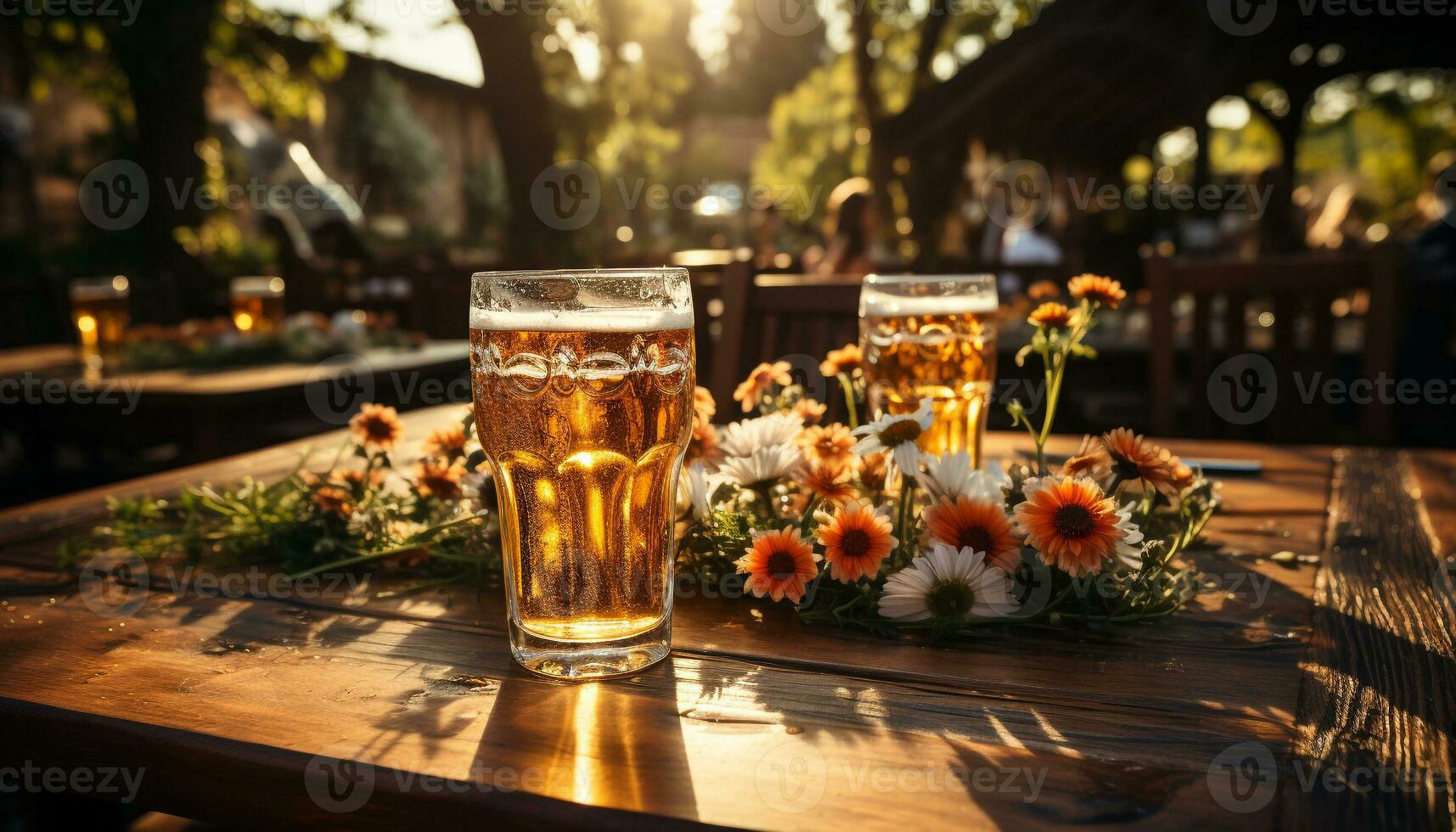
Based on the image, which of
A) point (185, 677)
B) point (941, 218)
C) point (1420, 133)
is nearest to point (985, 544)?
point (185, 677)

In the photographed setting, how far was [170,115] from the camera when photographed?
758cm

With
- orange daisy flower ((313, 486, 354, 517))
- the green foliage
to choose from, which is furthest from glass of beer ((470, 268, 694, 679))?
the green foliage

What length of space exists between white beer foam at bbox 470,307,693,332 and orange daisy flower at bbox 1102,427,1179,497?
467mm

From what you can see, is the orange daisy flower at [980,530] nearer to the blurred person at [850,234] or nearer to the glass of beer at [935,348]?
the glass of beer at [935,348]

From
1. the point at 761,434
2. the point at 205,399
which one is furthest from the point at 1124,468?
the point at 205,399

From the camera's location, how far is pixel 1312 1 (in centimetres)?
845

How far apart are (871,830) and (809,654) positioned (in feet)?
1.01

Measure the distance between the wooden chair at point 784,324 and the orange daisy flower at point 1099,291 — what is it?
1.24 m

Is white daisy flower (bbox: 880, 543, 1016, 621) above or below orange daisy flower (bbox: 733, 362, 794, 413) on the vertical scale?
below

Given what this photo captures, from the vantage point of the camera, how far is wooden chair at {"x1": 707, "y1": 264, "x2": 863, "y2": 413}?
2.49 m

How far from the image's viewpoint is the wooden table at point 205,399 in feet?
10.3

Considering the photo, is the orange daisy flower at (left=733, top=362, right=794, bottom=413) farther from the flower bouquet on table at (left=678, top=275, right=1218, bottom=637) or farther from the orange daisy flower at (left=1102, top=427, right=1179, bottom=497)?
the orange daisy flower at (left=1102, top=427, right=1179, bottom=497)

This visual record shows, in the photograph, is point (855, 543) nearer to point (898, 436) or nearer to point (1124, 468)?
point (898, 436)

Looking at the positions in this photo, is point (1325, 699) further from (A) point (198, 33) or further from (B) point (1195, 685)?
(A) point (198, 33)
